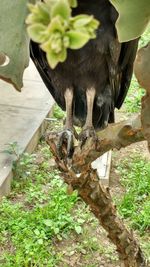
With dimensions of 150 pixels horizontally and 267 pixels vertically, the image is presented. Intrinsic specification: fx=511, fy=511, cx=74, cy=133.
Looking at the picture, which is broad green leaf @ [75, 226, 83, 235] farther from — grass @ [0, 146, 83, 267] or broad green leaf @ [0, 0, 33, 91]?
broad green leaf @ [0, 0, 33, 91]

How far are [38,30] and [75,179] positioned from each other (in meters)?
1.63

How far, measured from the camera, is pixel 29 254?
9.05 feet

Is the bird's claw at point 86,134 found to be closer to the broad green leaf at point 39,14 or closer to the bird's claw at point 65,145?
the bird's claw at point 65,145

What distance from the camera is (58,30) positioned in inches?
11.7

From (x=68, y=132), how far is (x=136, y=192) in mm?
1501

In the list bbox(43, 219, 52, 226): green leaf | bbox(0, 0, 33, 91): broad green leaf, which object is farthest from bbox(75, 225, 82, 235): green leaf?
bbox(0, 0, 33, 91): broad green leaf

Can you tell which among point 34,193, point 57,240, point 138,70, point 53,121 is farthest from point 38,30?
point 53,121

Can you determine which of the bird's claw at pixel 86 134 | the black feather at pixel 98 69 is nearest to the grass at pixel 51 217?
the black feather at pixel 98 69

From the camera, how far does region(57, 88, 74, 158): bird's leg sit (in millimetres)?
1974

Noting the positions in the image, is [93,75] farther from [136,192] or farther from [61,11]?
[61,11]

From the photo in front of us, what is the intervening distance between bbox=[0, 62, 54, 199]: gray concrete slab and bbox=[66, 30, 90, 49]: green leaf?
292cm

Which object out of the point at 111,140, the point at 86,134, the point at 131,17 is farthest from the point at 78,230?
the point at 131,17

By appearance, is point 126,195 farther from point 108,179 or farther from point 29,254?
point 29,254

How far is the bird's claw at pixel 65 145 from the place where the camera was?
196 centimetres
